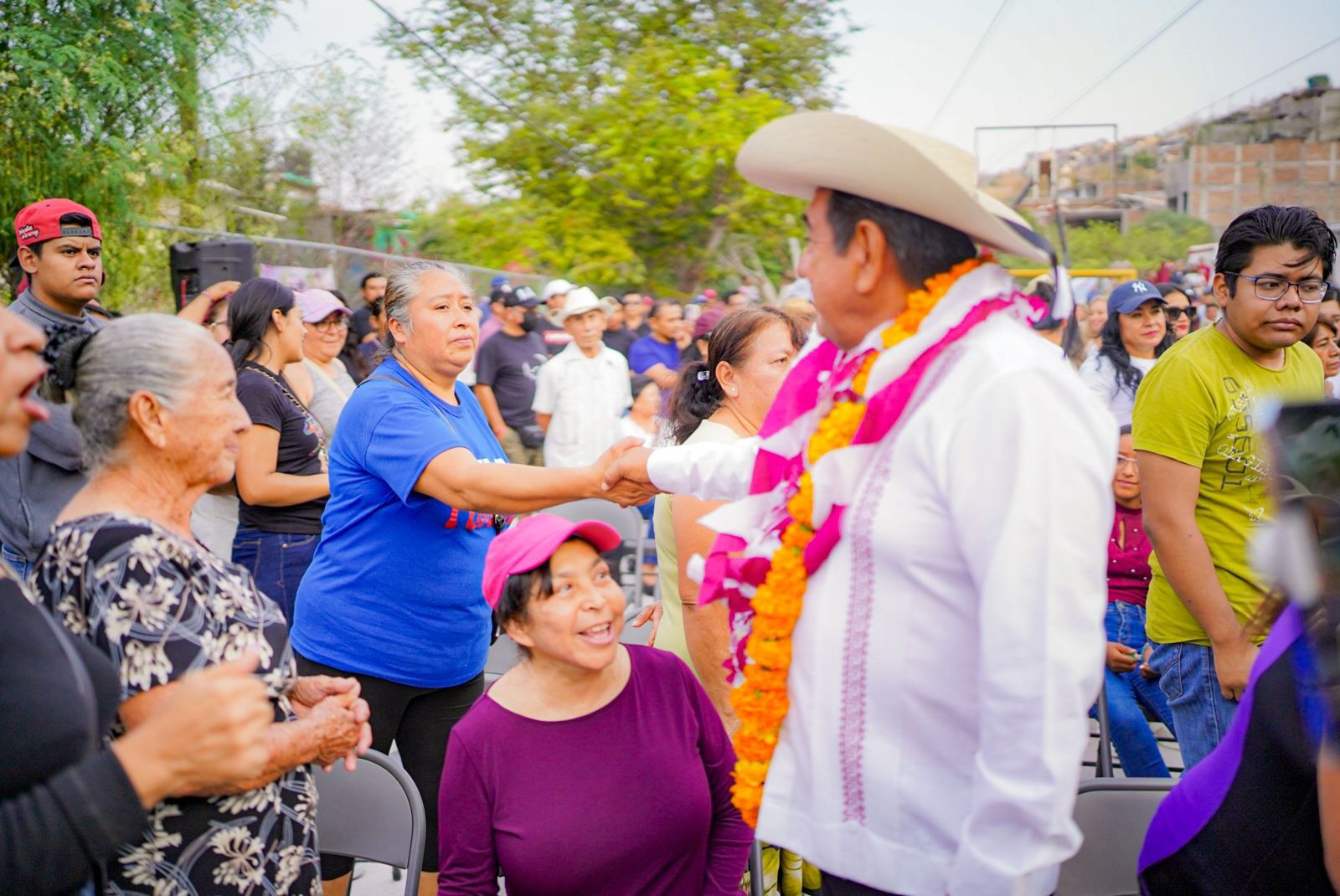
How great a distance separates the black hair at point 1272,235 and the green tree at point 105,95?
605 centimetres

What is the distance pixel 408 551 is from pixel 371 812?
2.26ft

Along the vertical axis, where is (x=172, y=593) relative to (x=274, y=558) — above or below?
above

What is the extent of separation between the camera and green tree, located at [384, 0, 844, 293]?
749 inches

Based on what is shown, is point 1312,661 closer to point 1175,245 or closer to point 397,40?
point 397,40

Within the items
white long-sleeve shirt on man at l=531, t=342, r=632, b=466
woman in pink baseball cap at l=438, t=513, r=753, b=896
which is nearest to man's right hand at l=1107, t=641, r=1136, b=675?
woman in pink baseball cap at l=438, t=513, r=753, b=896

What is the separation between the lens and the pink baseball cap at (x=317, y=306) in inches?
209

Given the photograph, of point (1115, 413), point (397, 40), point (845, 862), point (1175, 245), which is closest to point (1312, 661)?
point (845, 862)

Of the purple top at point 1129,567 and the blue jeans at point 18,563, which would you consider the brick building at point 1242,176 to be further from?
the blue jeans at point 18,563

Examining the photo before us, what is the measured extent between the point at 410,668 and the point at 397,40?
16.6 m

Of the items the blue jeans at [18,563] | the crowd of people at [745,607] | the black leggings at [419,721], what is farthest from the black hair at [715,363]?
the blue jeans at [18,563]

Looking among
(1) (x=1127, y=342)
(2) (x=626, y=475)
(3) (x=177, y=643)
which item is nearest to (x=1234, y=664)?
(2) (x=626, y=475)

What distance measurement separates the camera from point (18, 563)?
380 centimetres

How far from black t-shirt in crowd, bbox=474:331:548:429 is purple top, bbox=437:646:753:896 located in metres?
5.91

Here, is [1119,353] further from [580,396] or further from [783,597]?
[783,597]
